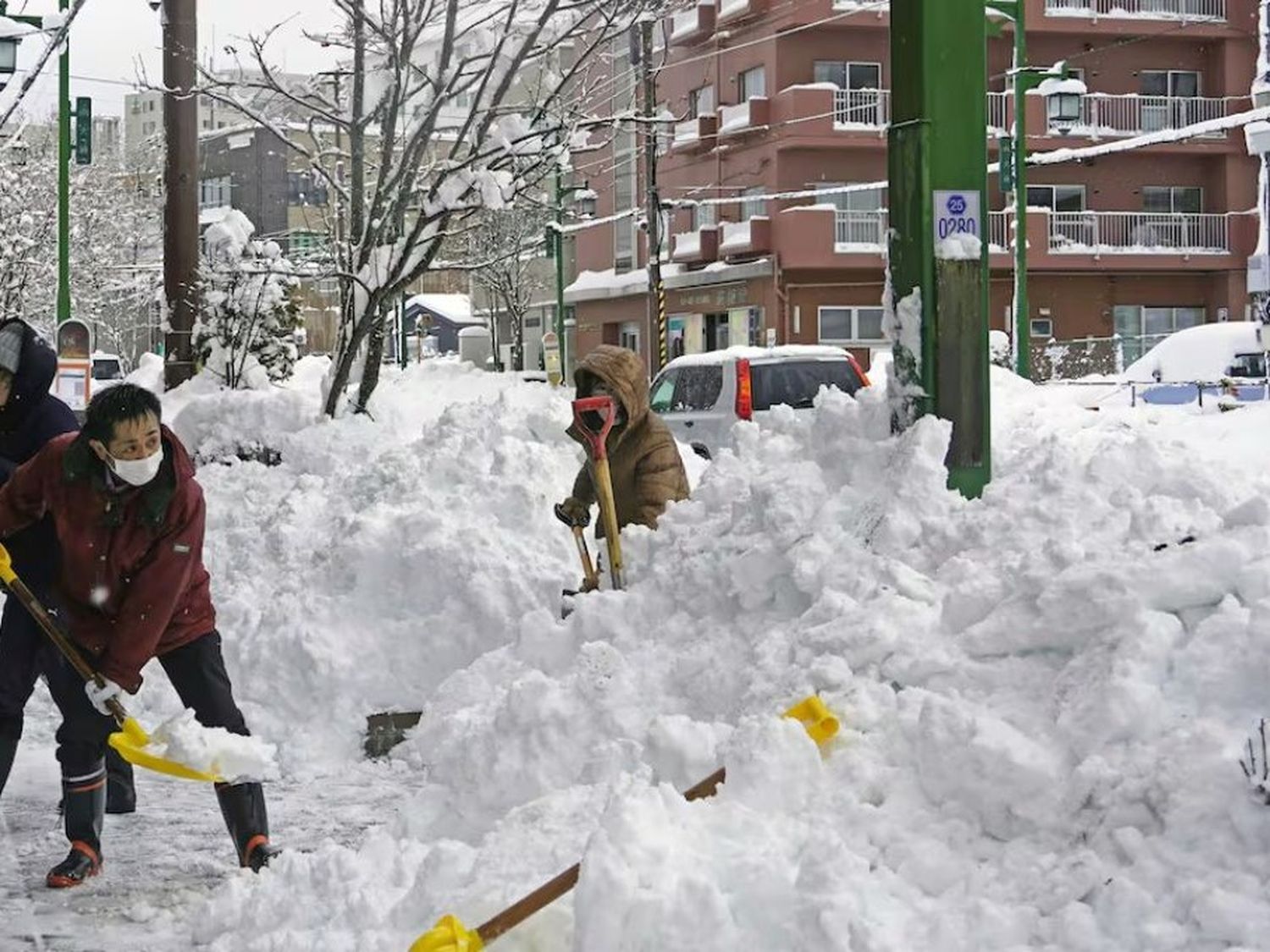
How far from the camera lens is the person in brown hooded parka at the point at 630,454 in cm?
668

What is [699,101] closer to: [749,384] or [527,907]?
→ [749,384]

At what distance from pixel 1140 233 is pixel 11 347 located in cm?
3583

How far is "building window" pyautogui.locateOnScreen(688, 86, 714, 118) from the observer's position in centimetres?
4000

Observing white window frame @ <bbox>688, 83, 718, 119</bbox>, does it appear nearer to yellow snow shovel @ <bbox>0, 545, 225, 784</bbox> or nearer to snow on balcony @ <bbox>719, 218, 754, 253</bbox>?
snow on balcony @ <bbox>719, 218, 754, 253</bbox>

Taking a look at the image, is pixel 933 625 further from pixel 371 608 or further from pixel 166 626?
pixel 371 608

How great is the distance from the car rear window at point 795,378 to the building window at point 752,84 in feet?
72.6

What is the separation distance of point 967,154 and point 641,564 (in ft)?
5.89

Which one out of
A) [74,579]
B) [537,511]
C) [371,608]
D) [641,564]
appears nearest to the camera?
[74,579]

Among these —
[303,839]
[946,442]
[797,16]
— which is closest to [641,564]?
[946,442]

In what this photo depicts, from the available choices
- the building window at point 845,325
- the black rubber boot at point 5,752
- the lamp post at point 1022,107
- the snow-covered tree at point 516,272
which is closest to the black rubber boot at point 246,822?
the black rubber boot at point 5,752

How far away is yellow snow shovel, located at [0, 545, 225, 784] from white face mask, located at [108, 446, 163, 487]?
0.52m

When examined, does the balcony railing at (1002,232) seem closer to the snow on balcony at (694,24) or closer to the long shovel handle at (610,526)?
the snow on balcony at (694,24)

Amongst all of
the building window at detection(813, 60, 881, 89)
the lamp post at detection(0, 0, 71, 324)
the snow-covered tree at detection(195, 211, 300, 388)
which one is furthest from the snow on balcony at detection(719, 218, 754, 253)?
the snow-covered tree at detection(195, 211, 300, 388)

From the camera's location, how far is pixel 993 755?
11.4 feet
